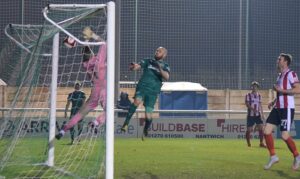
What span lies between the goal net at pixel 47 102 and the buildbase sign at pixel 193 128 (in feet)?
32.5

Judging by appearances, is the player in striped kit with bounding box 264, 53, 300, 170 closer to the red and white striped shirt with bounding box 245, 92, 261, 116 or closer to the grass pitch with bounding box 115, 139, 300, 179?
the grass pitch with bounding box 115, 139, 300, 179

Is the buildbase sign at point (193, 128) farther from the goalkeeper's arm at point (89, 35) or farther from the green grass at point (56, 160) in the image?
the goalkeeper's arm at point (89, 35)

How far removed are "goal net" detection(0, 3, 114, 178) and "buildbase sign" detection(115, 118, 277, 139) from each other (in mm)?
9893

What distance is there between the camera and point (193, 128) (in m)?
23.3

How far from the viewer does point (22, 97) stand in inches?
427

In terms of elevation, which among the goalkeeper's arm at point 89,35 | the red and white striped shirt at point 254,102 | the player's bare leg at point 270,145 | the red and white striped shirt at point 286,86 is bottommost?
the player's bare leg at point 270,145

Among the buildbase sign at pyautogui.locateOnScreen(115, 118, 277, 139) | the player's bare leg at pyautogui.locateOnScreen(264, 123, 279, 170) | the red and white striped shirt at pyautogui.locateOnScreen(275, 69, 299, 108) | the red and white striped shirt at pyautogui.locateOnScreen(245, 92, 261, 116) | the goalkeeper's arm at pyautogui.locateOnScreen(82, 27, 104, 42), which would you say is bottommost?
the buildbase sign at pyautogui.locateOnScreen(115, 118, 277, 139)

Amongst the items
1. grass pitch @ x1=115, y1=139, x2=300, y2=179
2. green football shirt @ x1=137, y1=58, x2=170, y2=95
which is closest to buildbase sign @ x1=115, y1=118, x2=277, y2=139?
grass pitch @ x1=115, y1=139, x2=300, y2=179

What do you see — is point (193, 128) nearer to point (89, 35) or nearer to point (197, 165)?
point (197, 165)

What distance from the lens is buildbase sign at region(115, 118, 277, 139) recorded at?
75.5 feet

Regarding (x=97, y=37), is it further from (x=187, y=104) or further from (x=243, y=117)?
(x=187, y=104)

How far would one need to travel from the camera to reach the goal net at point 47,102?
952cm

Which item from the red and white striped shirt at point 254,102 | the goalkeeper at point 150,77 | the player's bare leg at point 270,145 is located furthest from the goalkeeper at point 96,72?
the red and white striped shirt at point 254,102

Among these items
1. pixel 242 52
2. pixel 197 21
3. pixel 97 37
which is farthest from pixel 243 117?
pixel 97 37
